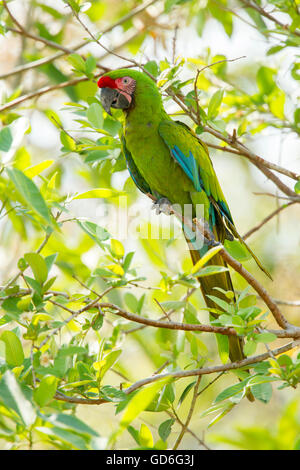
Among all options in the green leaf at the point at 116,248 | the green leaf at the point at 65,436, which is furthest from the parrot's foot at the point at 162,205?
the green leaf at the point at 65,436

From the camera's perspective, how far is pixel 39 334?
4.32 feet

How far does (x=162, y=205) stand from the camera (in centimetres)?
212

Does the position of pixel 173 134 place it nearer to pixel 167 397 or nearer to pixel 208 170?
pixel 208 170

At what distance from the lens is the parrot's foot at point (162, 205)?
2.08 meters

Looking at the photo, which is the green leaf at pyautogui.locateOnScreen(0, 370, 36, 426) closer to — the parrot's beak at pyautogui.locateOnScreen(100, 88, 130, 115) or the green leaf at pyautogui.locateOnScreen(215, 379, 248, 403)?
the green leaf at pyautogui.locateOnScreen(215, 379, 248, 403)

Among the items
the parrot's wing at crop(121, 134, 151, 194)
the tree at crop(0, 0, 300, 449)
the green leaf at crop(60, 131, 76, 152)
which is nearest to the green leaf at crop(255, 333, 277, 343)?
the tree at crop(0, 0, 300, 449)

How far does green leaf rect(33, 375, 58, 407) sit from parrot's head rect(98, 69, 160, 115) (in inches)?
49.2

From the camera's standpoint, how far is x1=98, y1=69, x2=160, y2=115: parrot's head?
2004mm

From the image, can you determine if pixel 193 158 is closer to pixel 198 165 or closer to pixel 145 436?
pixel 198 165

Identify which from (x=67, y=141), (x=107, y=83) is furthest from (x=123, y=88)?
(x=67, y=141)

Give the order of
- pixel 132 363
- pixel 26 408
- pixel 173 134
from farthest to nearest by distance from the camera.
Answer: pixel 132 363
pixel 173 134
pixel 26 408
